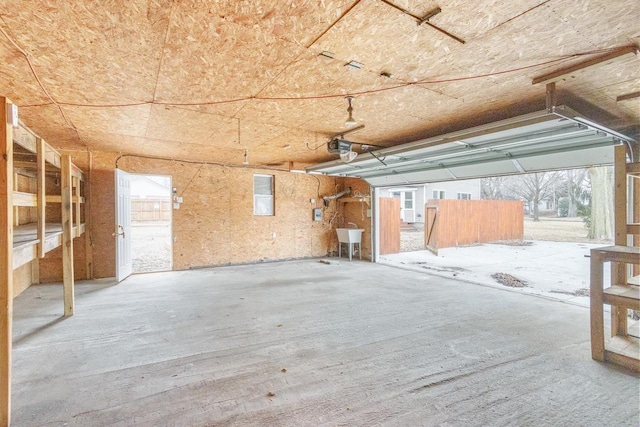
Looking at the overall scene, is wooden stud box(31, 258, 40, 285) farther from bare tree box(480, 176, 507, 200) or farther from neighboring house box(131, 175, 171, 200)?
bare tree box(480, 176, 507, 200)

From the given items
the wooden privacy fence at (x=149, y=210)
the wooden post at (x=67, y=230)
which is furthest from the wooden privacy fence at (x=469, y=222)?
the wooden privacy fence at (x=149, y=210)

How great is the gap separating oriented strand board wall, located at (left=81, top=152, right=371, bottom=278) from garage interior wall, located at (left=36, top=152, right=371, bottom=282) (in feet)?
0.05

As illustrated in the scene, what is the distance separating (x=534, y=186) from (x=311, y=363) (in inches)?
1023

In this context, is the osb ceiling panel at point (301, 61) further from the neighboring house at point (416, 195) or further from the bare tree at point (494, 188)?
the bare tree at point (494, 188)

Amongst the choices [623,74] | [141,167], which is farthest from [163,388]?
[141,167]

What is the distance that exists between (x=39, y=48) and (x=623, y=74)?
15.4 ft

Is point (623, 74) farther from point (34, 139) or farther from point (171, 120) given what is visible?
point (34, 139)

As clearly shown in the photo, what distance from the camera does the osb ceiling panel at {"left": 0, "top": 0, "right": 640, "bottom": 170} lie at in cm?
172

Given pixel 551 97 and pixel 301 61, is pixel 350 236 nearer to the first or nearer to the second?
pixel 551 97

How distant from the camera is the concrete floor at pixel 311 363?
1.87m

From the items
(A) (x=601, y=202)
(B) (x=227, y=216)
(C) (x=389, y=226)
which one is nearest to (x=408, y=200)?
(C) (x=389, y=226)

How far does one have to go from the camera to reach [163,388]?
213 centimetres

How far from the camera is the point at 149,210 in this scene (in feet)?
57.3

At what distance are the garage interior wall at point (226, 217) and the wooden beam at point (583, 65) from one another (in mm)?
5615
